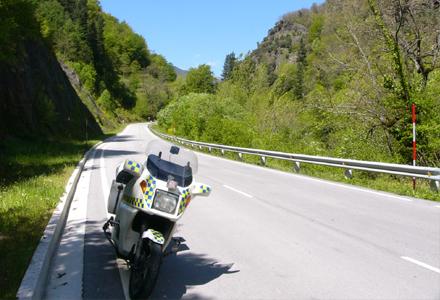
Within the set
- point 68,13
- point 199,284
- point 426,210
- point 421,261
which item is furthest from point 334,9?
point 68,13

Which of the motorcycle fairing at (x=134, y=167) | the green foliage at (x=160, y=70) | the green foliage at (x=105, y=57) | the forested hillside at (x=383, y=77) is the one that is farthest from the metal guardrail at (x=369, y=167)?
the green foliage at (x=160, y=70)

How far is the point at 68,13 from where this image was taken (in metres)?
105

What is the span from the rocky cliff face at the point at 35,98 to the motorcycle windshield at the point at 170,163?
57.2ft

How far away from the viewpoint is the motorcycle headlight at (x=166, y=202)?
4602mm

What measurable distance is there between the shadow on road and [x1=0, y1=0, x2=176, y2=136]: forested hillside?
10.5m

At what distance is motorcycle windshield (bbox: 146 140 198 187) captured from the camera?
4828 millimetres

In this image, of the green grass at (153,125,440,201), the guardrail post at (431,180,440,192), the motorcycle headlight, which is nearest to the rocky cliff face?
the green grass at (153,125,440,201)

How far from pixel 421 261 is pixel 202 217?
4.18 meters

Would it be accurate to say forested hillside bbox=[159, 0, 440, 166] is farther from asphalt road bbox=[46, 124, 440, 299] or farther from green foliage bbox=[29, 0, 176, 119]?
green foliage bbox=[29, 0, 176, 119]

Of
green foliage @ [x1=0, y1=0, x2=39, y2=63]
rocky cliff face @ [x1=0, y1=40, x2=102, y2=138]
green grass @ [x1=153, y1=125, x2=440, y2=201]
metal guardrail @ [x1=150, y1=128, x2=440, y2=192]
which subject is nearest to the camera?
metal guardrail @ [x1=150, y1=128, x2=440, y2=192]

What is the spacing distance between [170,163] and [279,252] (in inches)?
88.6

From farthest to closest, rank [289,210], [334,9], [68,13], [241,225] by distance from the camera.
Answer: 1. [68,13]
2. [334,9]
3. [289,210]
4. [241,225]

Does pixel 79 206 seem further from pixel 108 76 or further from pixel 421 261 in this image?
pixel 108 76

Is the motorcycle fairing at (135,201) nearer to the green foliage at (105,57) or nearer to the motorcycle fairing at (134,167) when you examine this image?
the motorcycle fairing at (134,167)
